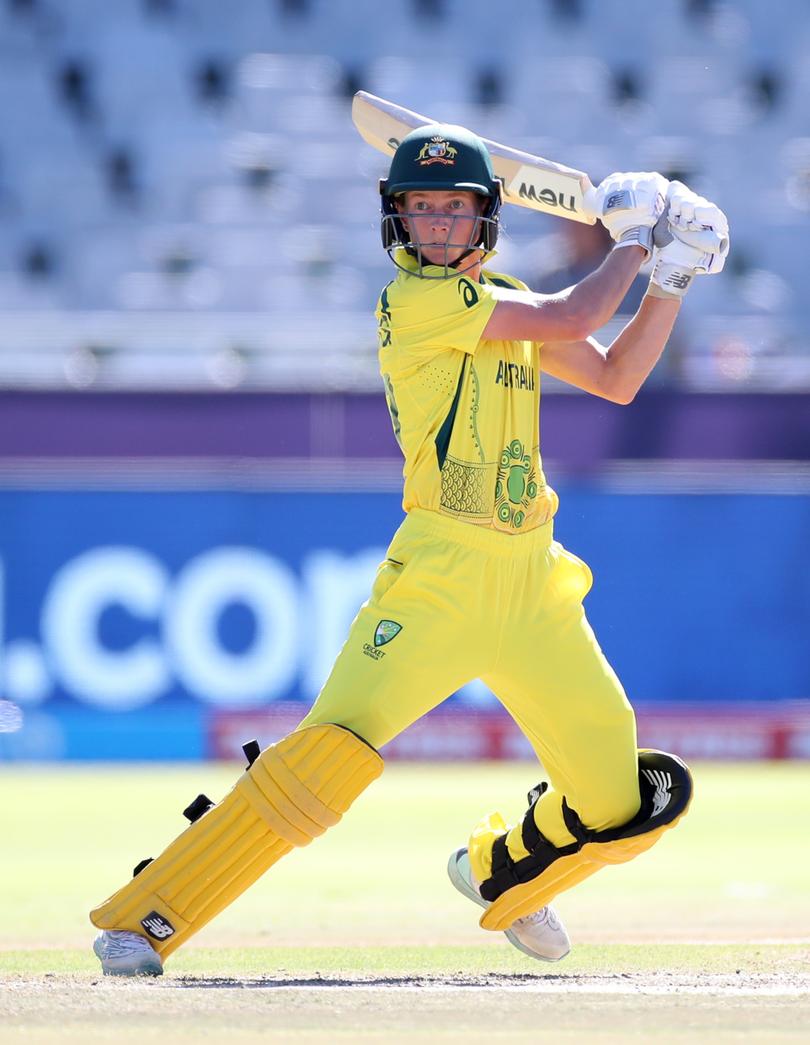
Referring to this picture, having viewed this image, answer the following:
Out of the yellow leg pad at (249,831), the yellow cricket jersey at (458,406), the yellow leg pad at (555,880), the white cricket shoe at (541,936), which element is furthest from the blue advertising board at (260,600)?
the yellow leg pad at (249,831)

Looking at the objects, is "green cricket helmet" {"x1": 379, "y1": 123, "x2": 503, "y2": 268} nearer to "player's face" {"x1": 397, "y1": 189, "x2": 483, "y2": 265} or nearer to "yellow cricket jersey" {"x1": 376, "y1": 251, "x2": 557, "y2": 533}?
"player's face" {"x1": 397, "y1": 189, "x2": 483, "y2": 265}

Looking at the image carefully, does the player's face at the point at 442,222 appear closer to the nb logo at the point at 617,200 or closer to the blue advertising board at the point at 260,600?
the nb logo at the point at 617,200

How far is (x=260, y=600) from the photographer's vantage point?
34.6 ft

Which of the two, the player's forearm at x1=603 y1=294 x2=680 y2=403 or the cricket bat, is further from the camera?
the cricket bat

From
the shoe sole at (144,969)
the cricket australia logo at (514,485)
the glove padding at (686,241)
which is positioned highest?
the glove padding at (686,241)

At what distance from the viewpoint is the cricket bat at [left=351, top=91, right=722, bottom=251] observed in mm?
4434

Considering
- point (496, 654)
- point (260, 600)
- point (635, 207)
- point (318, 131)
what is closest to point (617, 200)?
point (635, 207)

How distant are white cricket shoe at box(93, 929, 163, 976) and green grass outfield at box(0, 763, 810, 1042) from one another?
59mm

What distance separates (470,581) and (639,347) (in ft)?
2.27

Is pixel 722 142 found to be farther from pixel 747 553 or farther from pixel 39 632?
pixel 39 632

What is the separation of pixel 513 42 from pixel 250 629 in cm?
624

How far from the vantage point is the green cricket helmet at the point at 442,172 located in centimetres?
400

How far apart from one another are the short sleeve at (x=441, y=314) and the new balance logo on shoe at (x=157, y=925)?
1.32 m

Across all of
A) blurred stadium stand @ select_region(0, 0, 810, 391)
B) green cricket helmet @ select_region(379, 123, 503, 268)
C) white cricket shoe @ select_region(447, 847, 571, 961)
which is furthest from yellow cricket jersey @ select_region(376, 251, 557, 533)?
blurred stadium stand @ select_region(0, 0, 810, 391)
